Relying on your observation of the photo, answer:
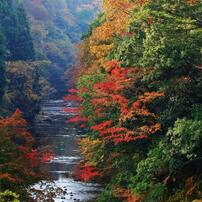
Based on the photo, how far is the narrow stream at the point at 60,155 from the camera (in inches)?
1508

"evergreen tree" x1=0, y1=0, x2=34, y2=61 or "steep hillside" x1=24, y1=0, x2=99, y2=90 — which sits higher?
"steep hillside" x1=24, y1=0, x2=99, y2=90

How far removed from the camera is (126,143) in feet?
88.7

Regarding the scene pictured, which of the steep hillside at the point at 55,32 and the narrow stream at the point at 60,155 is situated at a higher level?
the steep hillside at the point at 55,32

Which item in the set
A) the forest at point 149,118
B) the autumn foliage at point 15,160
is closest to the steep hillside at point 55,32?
the forest at point 149,118

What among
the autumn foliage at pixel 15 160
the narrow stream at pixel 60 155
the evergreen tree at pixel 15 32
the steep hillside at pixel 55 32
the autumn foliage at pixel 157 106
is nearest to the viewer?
the autumn foliage at pixel 157 106

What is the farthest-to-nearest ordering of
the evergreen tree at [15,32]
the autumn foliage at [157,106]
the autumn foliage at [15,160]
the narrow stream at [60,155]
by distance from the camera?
1. the evergreen tree at [15,32]
2. the narrow stream at [60,155]
3. the autumn foliage at [15,160]
4. the autumn foliage at [157,106]

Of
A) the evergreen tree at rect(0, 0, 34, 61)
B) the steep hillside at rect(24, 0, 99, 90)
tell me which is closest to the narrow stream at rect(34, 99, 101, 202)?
the evergreen tree at rect(0, 0, 34, 61)

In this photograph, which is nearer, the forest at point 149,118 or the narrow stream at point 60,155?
the forest at point 149,118

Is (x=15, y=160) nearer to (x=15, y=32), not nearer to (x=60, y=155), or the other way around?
(x=60, y=155)

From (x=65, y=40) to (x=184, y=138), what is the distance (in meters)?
120

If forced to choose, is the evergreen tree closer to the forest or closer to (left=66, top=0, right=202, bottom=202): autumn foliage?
the forest

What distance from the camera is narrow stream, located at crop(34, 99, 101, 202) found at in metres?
38.3

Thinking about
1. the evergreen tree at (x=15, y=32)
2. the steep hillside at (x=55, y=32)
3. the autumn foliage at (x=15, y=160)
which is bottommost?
the autumn foliage at (x=15, y=160)

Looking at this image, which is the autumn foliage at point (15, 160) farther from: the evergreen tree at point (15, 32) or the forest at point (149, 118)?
the evergreen tree at point (15, 32)
